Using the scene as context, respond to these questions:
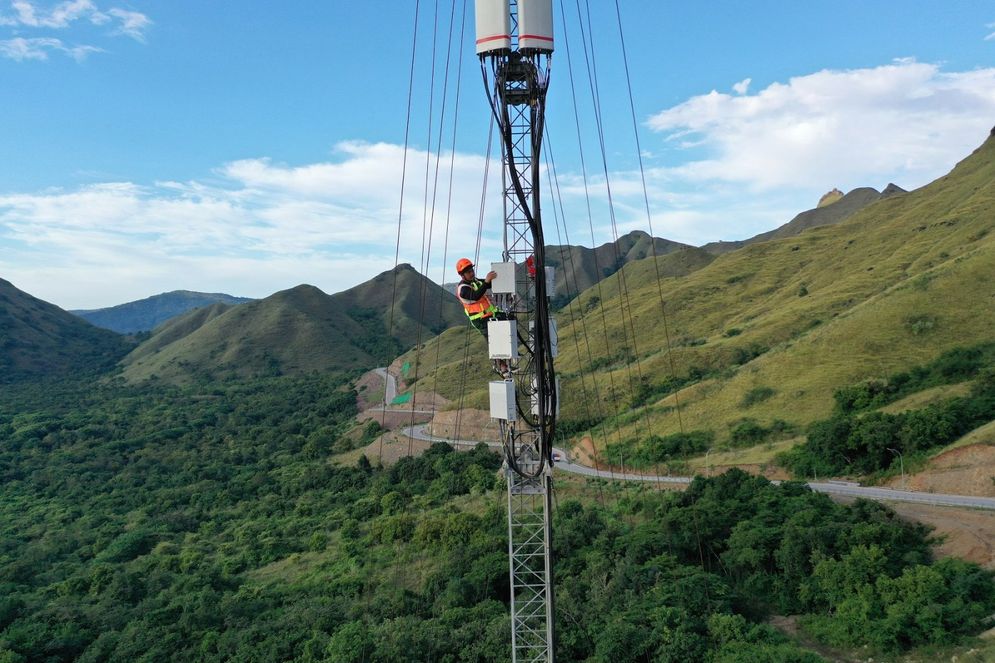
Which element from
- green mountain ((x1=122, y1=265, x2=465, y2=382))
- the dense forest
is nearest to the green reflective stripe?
the dense forest

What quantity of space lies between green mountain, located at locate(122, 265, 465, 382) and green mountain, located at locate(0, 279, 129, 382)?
311 inches

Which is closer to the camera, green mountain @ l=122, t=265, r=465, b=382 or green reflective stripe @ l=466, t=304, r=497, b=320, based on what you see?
green reflective stripe @ l=466, t=304, r=497, b=320

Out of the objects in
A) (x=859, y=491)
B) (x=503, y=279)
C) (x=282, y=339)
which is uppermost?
Answer: (x=282, y=339)

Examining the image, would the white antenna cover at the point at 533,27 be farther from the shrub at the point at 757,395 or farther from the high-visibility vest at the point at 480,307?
the shrub at the point at 757,395

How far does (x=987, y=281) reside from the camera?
157 feet

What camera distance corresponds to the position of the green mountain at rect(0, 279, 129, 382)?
130m

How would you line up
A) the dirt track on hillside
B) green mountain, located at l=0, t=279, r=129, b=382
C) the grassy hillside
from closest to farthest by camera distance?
the dirt track on hillside < the grassy hillside < green mountain, located at l=0, t=279, r=129, b=382

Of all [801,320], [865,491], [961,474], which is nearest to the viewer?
[961,474]

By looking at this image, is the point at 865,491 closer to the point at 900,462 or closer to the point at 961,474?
the point at 900,462

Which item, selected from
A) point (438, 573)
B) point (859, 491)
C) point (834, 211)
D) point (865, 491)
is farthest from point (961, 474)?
point (834, 211)

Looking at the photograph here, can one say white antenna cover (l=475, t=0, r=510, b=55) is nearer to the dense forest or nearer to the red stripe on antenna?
the red stripe on antenna

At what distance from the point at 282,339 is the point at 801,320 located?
10142 cm

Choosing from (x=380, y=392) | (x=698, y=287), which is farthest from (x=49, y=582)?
(x=698, y=287)

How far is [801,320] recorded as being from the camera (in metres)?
58.8
